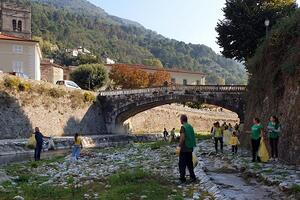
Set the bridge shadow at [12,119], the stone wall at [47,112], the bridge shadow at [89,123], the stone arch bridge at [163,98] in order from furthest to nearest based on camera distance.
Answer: the stone arch bridge at [163,98], the bridge shadow at [89,123], the stone wall at [47,112], the bridge shadow at [12,119]

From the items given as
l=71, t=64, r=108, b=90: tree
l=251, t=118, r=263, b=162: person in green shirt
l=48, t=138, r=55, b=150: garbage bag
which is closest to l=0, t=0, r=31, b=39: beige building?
l=71, t=64, r=108, b=90: tree

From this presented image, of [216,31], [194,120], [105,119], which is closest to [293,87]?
[216,31]

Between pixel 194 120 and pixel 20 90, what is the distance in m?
47.9

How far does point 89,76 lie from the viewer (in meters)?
96.0

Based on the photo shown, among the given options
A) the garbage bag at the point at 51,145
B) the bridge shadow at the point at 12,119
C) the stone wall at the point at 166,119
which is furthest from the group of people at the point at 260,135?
the stone wall at the point at 166,119

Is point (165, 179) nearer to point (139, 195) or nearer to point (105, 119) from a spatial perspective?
point (139, 195)

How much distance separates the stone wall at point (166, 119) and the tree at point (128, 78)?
57.9ft

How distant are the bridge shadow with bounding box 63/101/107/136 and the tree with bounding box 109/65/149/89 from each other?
1466 inches

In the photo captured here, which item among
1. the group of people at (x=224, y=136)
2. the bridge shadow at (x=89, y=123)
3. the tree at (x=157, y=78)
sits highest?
the tree at (x=157, y=78)

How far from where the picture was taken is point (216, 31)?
5588 centimetres

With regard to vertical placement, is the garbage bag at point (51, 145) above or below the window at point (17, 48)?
below

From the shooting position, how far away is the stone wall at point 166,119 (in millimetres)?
85688

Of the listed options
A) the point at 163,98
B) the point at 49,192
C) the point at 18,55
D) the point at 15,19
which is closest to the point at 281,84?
the point at 49,192

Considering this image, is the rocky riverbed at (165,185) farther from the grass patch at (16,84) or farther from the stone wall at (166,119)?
the stone wall at (166,119)
